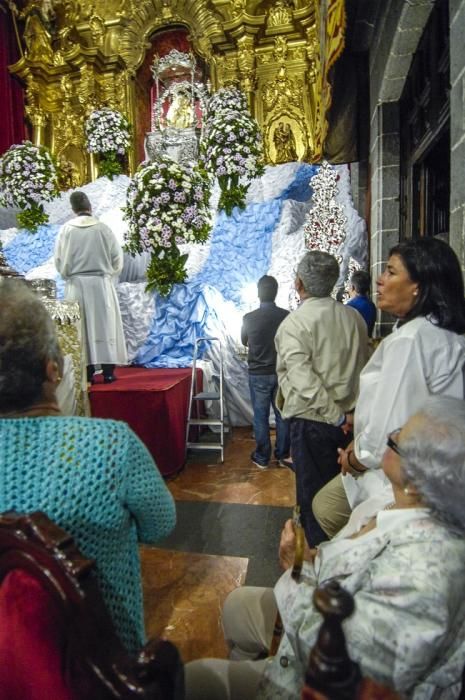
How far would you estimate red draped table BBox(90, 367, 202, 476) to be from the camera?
3.72m

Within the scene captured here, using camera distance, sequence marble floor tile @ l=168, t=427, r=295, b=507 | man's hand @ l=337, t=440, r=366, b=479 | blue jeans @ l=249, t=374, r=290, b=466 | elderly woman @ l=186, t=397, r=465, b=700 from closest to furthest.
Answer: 1. elderly woman @ l=186, t=397, r=465, b=700
2. man's hand @ l=337, t=440, r=366, b=479
3. marble floor tile @ l=168, t=427, r=295, b=507
4. blue jeans @ l=249, t=374, r=290, b=466

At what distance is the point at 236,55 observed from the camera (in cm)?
970

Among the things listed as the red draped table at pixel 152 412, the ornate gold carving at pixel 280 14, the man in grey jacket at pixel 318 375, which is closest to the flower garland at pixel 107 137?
the ornate gold carving at pixel 280 14

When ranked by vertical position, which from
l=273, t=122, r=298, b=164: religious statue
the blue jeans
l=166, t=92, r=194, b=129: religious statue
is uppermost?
l=166, t=92, r=194, b=129: religious statue

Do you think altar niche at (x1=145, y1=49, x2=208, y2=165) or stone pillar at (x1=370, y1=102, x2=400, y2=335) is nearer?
stone pillar at (x1=370, y1=102, x2=400, y2=335)

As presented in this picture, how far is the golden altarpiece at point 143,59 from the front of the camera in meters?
9.35

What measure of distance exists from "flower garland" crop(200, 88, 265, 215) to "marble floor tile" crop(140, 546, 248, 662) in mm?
4812

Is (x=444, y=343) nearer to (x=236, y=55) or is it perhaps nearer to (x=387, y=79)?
(x=387, y=79)

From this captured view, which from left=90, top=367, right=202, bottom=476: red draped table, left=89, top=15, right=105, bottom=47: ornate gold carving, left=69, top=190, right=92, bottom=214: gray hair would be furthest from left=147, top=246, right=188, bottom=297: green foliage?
left=89, top=15, right=105, bottom=47: ornate gold carving

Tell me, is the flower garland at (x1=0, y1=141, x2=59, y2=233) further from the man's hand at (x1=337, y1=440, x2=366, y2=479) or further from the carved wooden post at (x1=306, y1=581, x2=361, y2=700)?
the carved wooden post at (x1=306, y1=581, x2=361, y2=700)

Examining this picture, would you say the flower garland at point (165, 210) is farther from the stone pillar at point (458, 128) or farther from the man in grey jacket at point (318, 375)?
the stone pillar at point (458, 128)

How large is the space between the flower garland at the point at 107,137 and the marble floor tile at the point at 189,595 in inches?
310

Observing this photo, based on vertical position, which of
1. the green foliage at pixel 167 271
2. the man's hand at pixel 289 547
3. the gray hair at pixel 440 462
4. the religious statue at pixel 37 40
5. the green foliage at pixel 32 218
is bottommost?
the man's hand at pixel 289 547

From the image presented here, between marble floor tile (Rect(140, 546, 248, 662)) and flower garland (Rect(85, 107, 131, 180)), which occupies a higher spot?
flower garland (Rect(85, 107, 131, 180))
